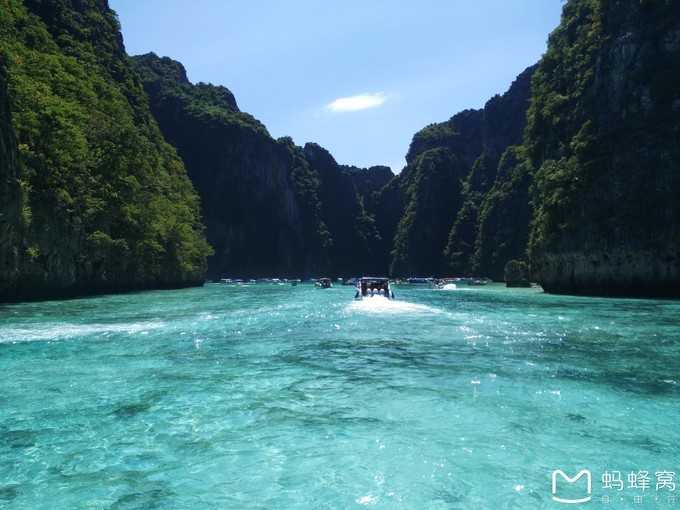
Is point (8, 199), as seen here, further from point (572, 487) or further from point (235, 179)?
point (235, 179)

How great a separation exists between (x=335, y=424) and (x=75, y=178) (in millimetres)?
40553

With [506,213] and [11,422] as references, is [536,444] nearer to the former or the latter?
[11,422]

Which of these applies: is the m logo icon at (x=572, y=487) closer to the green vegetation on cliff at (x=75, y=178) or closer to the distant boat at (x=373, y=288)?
the green vegetation on cliff at (x=75, y=178)

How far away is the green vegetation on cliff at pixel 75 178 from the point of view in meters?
32.6

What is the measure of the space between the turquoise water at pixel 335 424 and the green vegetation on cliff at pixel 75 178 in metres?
22.2

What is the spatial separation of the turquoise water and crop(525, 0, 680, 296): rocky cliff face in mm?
31654

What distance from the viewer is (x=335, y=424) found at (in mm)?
7320

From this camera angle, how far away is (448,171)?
178750mm

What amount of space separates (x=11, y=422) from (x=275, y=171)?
157 m

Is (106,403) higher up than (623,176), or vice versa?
(623,176)

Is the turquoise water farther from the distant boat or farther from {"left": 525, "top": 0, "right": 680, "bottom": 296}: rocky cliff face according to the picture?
{"left": 525, "top": 0, "right": 680, "bottom": 296}: rocky cliff face

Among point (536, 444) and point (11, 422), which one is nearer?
point (536, 444)

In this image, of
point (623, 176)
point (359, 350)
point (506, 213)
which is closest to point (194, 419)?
point (359, 350)

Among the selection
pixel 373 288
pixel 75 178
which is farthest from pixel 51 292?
pixel 373 288
